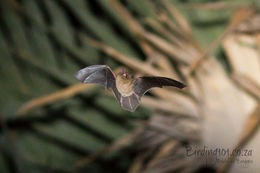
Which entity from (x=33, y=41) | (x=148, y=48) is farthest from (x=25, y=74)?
(x=148, y=48)

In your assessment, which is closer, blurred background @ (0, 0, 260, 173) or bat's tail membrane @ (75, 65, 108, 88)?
bat's tail membrane @ (75, 65, 108, 88)

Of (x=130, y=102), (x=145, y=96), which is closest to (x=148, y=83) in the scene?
(x=130, y=102)

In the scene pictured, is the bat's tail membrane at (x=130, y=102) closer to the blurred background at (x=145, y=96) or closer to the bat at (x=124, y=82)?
the bat at (x=124, y=82)

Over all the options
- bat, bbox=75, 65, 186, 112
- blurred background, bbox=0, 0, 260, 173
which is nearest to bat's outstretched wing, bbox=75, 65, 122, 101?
bat, bbox=75, 65, 186, 112

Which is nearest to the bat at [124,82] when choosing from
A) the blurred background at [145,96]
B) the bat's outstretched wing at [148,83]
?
the bat's outstretched wing at [148,83]

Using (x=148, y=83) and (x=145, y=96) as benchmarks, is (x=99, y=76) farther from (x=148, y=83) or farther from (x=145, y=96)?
(x=145, y=96)

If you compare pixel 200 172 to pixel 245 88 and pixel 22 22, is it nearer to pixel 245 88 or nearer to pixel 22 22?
pixel 245 88

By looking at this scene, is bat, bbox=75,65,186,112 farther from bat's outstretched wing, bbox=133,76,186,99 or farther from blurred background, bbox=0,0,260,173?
blurred background, bbox=0,0,260,173
